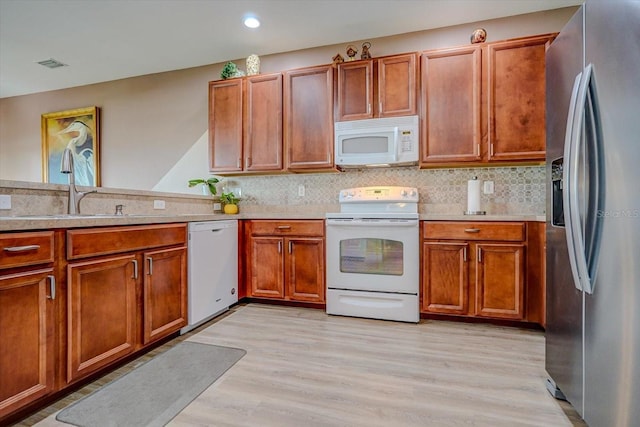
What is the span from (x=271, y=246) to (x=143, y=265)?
4.19 ft

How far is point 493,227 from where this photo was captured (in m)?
2.59

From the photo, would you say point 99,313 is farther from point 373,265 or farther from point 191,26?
point 191,26

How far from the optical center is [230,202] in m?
3.62

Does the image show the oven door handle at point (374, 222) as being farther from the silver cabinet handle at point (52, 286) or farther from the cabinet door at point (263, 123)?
the silver cabinet handle at point (52, 286)

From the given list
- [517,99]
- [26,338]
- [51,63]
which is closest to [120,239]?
[26,338]

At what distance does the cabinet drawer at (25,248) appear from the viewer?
1326 millimetres

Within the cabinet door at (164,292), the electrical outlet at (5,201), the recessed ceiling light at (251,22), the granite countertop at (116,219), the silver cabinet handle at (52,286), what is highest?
the recessed ceiling light at (251,22)

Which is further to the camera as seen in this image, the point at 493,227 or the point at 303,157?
the point at 303,157

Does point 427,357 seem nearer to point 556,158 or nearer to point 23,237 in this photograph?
point 556,158

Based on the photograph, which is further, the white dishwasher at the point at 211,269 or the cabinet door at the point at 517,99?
the cabinet door at the point at 517,99

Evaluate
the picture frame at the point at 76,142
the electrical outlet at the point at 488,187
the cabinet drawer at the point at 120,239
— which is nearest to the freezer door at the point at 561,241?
the electrical outlet at the point at 488,187

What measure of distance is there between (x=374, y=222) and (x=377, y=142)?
76cm

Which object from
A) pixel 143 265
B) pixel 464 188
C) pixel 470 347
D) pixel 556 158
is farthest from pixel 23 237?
pixel 464 188

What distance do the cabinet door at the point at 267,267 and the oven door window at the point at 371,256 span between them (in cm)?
63
